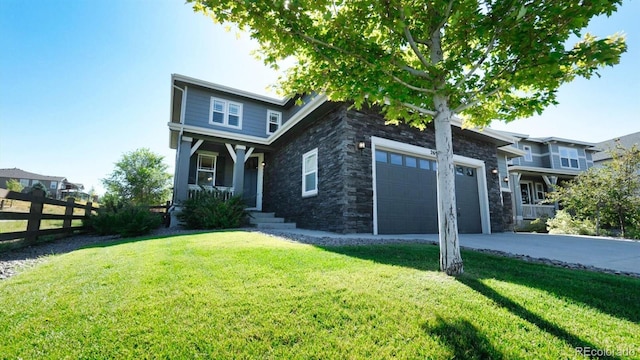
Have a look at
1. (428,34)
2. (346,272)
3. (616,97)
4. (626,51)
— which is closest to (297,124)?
(428,34)

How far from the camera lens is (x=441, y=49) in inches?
148

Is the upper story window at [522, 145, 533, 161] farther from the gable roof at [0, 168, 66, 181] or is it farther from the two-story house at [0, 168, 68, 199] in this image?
the gable roof at [0, 168, 66, 181]

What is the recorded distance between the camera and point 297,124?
29.1 ft

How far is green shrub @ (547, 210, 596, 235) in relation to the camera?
416 inches

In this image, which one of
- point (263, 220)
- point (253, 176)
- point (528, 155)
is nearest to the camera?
point (263, 220)

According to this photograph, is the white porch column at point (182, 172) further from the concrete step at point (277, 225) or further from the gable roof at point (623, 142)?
the gable roof at point (623, 142)

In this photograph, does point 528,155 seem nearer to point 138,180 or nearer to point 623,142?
point 623,142

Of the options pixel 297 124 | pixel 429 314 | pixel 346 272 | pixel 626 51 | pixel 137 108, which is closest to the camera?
pixel 429 314

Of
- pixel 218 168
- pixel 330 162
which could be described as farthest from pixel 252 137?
pixel 330 162

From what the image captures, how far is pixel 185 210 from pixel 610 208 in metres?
15.8

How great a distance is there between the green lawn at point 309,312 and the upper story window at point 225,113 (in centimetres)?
901

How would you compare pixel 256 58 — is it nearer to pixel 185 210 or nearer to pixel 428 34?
pixel 428 34

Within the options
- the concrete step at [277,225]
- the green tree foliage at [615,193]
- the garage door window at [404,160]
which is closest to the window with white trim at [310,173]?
the concrete step at [277,225]

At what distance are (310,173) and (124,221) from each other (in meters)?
5.52
